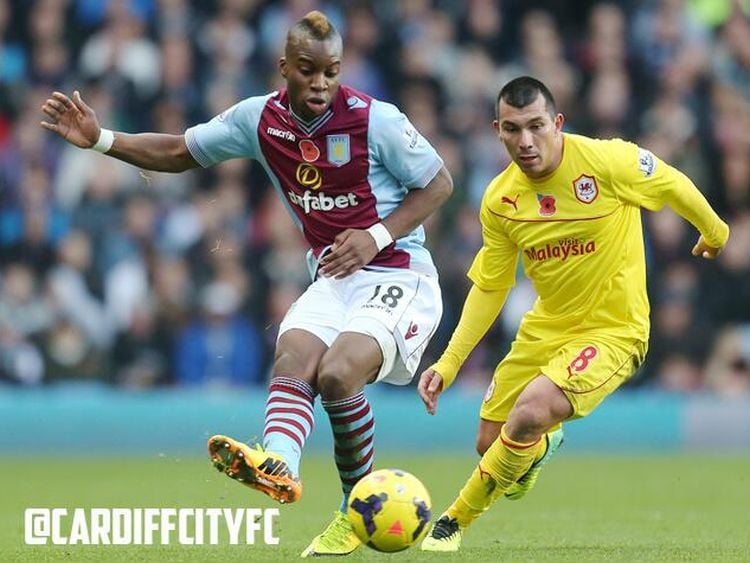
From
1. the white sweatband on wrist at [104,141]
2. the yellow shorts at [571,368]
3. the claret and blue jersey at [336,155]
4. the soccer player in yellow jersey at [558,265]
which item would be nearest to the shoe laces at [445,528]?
the soccer player in yellow jersey at [558,265]

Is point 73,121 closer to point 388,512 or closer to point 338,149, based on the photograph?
point 338,149

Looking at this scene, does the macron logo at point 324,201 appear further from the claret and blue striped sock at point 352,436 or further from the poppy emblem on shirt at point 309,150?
the claret and blue striped sock at point 352,436

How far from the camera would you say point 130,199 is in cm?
1688

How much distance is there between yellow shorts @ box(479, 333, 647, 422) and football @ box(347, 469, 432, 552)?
1.30 metres

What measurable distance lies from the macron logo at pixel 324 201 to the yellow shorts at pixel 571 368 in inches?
53.7

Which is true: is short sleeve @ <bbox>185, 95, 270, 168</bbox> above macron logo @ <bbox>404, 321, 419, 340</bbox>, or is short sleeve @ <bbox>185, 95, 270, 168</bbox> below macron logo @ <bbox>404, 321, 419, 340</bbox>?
above

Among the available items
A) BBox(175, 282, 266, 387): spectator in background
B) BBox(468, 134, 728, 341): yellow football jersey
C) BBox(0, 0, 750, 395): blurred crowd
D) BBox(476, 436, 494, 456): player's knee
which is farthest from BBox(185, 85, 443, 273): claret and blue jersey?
BBox(175, 282, 266, 387): spectator in background

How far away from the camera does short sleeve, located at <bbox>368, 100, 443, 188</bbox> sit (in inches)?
333

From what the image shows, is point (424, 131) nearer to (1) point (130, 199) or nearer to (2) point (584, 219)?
(1) point (130, 199)

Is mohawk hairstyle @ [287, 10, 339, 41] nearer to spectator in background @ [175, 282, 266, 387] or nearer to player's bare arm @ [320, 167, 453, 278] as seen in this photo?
player's bare arm @ [320, 167, 453, 278]

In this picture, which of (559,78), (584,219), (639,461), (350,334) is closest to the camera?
(350,334)

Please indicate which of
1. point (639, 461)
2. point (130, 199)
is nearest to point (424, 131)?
point (130, 199)

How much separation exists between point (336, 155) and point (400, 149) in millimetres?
331

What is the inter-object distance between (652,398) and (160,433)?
501cm
